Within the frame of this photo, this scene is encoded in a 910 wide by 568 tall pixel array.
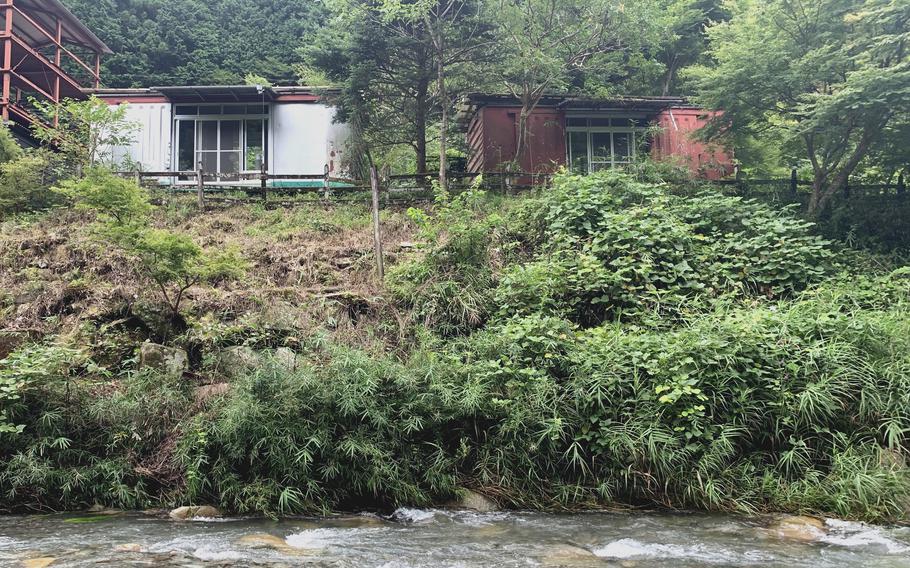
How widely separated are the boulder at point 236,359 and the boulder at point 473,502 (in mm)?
3048

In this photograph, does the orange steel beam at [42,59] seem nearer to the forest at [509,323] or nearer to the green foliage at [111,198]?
the forest at [509,323]

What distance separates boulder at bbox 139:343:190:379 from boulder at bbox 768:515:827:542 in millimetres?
6931

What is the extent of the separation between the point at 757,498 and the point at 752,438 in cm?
69

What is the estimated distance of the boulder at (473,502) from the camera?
6.44m

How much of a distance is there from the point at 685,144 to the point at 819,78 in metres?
6.06

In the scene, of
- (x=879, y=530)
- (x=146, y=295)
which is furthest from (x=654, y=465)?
(x=146, y=295)

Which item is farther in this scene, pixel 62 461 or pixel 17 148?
pixel 17 148

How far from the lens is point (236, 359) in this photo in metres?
7.84

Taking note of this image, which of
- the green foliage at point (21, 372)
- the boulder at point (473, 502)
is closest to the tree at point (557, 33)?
the boulder at point (473, 502)

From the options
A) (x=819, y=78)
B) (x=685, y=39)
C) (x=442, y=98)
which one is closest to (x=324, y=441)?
(x=442, y=98)

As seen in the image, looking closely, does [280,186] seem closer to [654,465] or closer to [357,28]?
[357,28]

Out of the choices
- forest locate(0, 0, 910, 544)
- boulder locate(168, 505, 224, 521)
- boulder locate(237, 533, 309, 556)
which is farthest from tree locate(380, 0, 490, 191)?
boulder locate(237, 533, 309, 556)

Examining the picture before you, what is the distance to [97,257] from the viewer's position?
10.2 meters

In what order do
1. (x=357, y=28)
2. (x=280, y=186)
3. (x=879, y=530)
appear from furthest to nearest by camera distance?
(x=280, y=186) < (x=357, y=28) < (x=879, y=530)
